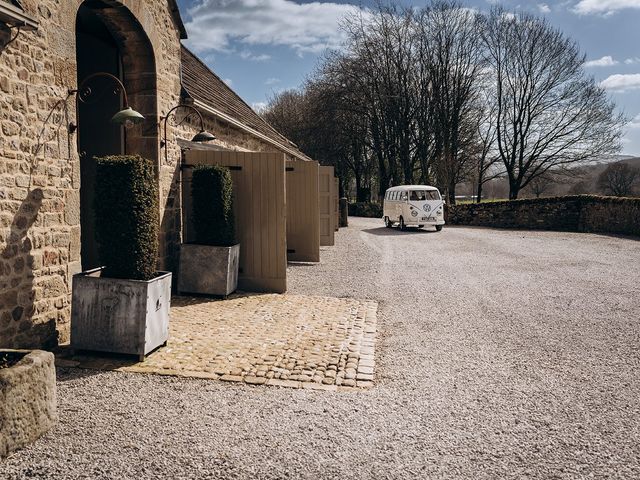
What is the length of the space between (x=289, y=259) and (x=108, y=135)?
4.90 meters

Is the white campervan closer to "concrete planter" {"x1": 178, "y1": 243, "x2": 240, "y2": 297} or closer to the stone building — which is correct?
"concrete planter" {"x1": 178, "y1": 243, "x2": 240, "y2": 297}

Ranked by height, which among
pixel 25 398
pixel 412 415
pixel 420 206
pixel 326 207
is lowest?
→ pixel 412 415

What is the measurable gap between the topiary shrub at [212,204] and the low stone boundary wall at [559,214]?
15.7m

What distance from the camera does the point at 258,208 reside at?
8.03m

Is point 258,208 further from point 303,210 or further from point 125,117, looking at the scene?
point 125,117

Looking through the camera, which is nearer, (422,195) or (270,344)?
(270,344)

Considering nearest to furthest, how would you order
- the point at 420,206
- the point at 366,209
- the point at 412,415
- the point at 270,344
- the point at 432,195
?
the point at 412,415 < the point at 270,344 < the point at 420,206 < the point at 432,195 < the point at 366,209

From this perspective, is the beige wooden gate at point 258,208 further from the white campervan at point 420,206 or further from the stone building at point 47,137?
the white campervan at point 420,206

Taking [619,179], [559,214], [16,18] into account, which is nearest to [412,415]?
[16,18]

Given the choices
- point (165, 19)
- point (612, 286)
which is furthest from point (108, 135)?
point (612, 286)

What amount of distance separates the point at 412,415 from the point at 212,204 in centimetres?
475

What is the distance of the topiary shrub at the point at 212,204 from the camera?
7.24 meters

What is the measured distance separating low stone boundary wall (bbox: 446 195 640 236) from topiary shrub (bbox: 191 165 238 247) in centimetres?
1570

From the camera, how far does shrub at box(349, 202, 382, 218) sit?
31.5m
